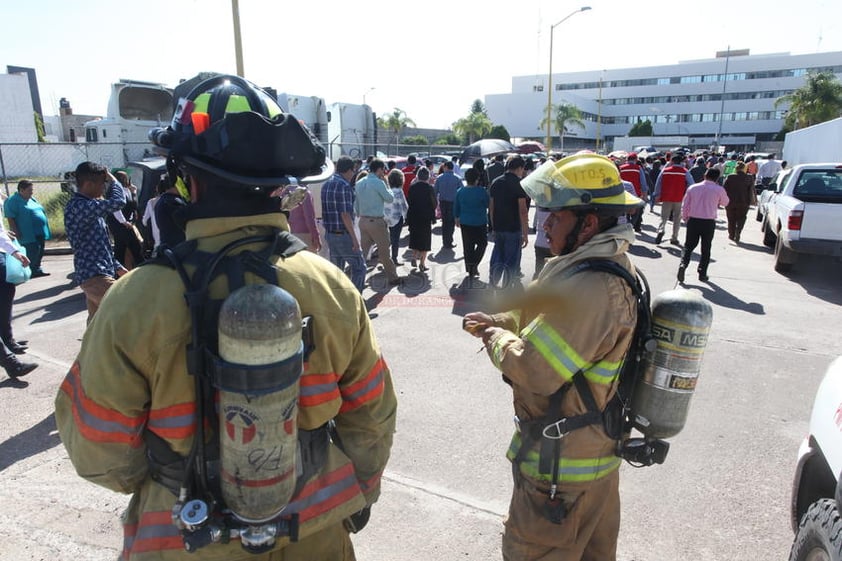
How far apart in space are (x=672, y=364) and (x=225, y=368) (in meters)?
1.56

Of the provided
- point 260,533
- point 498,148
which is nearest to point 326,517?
point 260,533

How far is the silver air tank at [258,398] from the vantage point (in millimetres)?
1184

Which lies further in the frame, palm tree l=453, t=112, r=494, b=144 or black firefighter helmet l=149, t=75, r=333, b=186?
palm tree l=453, t=112, r=494, b=144

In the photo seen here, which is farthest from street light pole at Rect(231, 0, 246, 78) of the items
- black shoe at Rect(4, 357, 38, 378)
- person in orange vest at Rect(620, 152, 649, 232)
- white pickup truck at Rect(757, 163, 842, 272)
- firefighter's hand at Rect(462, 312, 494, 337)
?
white pickup truck at Rect(757, 163, 842, 272)

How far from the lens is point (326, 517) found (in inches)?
62.2

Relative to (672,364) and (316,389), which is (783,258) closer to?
(672,364)

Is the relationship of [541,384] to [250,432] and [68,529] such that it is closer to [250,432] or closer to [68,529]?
[250,432]

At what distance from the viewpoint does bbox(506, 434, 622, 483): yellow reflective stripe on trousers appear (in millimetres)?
1929

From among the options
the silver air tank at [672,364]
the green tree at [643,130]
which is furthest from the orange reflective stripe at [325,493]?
the green tree at [643,130]

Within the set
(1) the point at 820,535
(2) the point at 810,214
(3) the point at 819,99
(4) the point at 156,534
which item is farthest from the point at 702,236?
(3) the point at 819,99

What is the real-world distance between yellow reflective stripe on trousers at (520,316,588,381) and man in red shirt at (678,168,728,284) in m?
7.56

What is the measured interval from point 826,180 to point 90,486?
441 inches

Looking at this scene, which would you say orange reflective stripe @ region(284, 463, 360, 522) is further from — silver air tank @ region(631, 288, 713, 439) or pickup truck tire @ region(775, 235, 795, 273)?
pickup truck tire @ region(775, 235, 795, 273)

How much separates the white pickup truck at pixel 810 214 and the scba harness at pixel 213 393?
9.59m
